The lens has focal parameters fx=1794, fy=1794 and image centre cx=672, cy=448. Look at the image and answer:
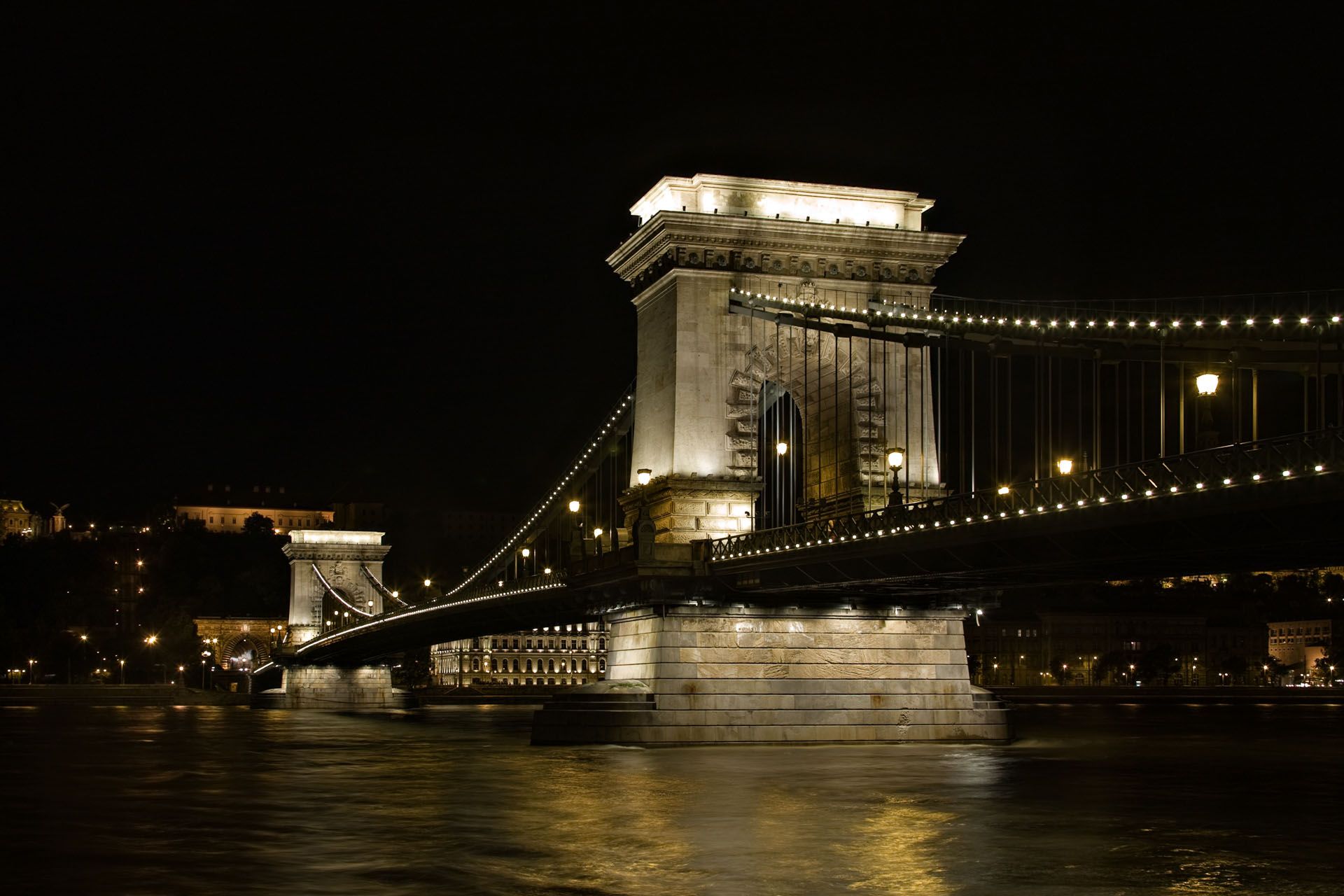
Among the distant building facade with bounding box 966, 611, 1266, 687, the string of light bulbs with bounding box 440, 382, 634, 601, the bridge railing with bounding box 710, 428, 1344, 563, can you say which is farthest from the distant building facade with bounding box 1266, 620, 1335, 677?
the bridge railing with bounding box 710, 428, 1344, 563

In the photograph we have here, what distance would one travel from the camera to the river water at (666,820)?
19.1 meters

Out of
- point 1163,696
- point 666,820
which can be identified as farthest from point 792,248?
point 1163,696

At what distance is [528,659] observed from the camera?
163125mm

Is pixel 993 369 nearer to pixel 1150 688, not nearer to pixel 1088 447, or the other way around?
pixel 1088 447

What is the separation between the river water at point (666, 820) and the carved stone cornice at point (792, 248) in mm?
14072

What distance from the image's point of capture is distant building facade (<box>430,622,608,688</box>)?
161000mm

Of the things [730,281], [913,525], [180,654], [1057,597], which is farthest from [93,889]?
[1057,597]

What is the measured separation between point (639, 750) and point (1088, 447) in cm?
3597

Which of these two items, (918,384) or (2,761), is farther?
(918,384)

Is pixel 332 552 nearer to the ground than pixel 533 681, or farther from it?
farther from it

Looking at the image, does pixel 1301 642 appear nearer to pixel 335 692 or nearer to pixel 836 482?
pixel 335 692

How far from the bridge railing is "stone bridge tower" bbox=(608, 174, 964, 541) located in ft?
26.2

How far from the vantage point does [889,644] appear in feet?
152

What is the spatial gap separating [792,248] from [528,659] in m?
116
